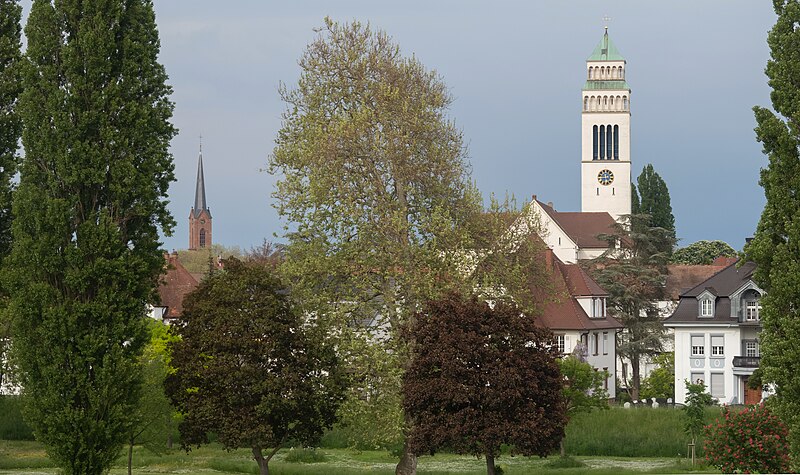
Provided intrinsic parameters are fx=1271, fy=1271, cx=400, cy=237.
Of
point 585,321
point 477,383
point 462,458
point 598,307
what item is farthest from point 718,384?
point 477,383

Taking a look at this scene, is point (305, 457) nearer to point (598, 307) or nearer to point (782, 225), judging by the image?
point (782, 225)

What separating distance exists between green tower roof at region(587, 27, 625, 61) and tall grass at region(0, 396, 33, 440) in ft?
438

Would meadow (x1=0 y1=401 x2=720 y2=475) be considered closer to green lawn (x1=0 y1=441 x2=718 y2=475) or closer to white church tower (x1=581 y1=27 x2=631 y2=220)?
green lawn (x1=0 y1=441 x2=718 y2=475)

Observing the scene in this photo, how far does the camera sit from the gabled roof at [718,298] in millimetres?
73188

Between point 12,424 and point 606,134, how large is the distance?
12652 cm

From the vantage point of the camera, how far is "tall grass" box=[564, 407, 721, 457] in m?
57.2

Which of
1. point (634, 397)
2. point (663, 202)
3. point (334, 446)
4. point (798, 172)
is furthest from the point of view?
point (663, 202)

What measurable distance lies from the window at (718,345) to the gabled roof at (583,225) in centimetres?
5457

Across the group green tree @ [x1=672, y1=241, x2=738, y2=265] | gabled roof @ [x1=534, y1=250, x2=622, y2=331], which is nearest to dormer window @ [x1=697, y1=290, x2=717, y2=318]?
gabled roof @ [x1=534, y1=250, x2=622, y2=331]

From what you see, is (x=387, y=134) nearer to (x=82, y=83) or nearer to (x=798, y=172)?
(x=82, y=83)

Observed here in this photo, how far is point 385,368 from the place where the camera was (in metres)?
40.5

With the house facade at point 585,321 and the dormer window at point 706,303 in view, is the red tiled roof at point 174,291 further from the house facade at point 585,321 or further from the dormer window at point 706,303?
the dormer window at point 706,303

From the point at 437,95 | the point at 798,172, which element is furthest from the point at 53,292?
the point at 798,172

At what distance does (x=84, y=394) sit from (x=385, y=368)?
10.8m
